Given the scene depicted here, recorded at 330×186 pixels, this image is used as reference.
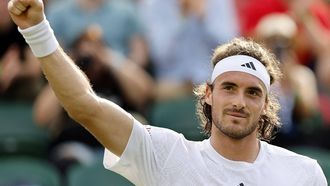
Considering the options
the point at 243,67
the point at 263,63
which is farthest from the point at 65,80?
the point at 263,63

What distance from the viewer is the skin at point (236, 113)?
4449 millimetres

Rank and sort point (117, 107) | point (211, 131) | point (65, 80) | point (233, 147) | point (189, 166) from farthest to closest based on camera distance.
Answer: point (211, 131) → point (233, 147) → point (189, 166) → point (117, 107) → point (65, 80)

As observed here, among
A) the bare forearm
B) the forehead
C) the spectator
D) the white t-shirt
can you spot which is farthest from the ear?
the spectator

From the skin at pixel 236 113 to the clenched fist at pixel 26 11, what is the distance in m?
1.05

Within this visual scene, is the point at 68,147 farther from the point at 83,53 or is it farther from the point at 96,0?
the point at 96,0

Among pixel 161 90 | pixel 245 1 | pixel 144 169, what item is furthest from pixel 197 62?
pixel 144 169

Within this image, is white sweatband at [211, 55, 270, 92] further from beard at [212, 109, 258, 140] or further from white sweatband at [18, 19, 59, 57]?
white sweatband at [18, 19, 59, 57]

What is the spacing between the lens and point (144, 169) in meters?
4.31

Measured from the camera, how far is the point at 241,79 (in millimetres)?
4543

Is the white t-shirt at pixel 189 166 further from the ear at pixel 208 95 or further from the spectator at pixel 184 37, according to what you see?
the spectator at pixel 184 37

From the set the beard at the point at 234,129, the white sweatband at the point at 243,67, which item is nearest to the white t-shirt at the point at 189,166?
the beard at the point at 234,129

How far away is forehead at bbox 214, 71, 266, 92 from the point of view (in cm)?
454

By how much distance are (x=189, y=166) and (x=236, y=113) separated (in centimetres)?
35

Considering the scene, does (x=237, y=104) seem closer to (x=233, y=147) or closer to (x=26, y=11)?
(x=233, y=147)
